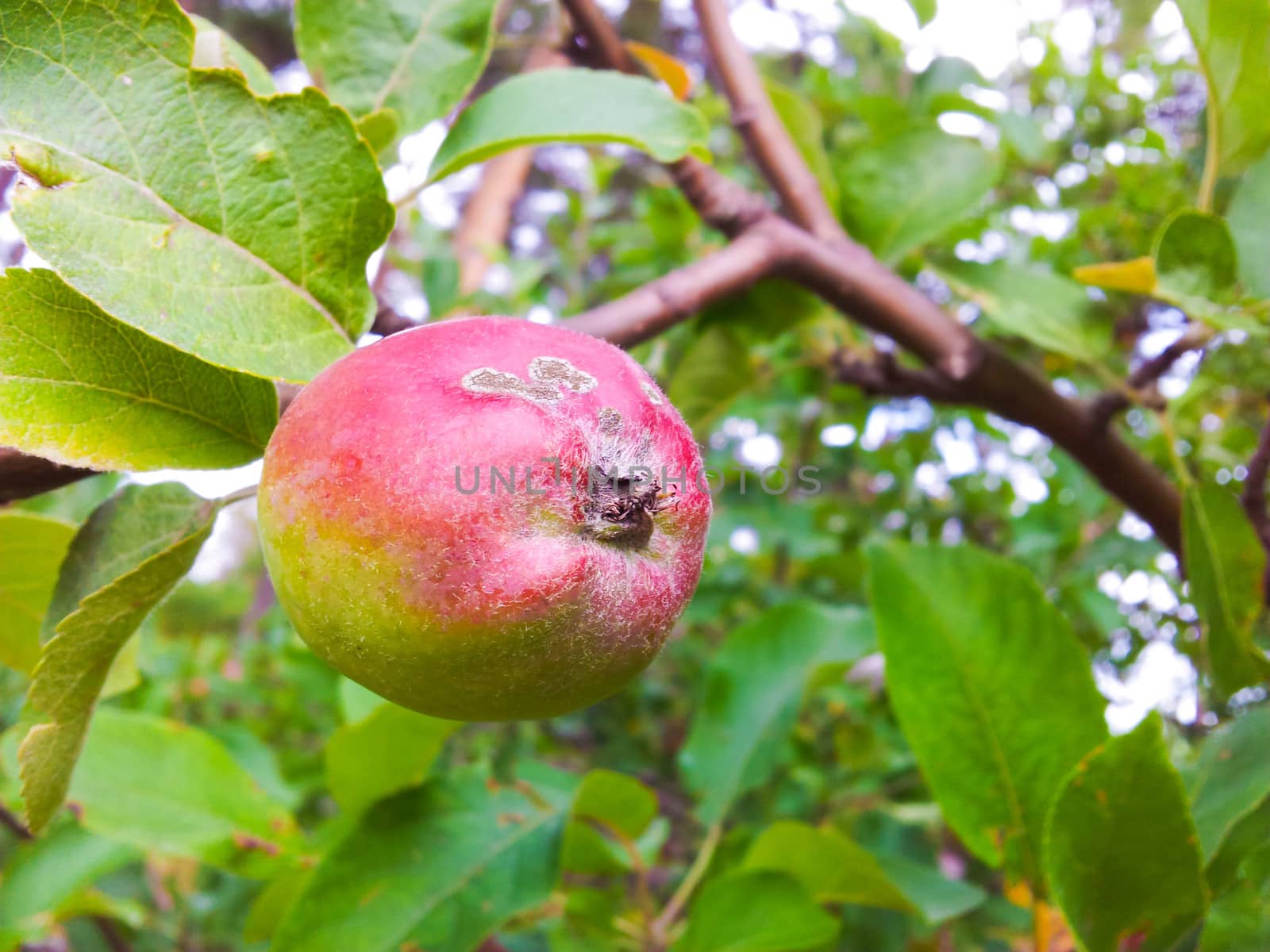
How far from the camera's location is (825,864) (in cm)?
99

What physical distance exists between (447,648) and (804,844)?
2.14 feet

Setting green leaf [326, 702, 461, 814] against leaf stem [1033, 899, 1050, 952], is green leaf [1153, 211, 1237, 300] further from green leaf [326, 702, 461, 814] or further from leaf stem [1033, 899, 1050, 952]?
green leaf [326, 702, 461, 814]

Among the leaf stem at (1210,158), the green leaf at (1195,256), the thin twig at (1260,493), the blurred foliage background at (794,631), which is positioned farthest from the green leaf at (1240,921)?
the leaf stem at (1210,158)

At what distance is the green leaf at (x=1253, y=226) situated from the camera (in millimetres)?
938

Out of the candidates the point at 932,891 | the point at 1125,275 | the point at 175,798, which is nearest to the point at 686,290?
the point at 1125,275

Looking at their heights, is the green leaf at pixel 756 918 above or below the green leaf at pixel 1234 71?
below

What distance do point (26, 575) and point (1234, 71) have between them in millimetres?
1195

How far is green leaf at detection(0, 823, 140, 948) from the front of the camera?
1138 millimetres

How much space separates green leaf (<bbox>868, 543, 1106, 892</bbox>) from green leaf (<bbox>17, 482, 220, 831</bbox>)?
604 millimetres

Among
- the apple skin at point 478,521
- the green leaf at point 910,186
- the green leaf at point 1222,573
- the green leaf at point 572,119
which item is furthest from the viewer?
the green leaf at point 910,186

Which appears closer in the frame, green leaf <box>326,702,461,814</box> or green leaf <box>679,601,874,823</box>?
green leaf <box>326,702,461,814</box>

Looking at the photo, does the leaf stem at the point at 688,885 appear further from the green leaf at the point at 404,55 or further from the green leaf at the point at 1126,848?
the green leaf at the point at 404,55

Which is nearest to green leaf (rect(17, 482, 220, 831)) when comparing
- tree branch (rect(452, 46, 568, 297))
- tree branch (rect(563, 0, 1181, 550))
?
Answer: tree branch (rect(563, 0, 1181, 550))

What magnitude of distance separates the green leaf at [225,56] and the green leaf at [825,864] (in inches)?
33.0
